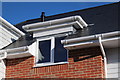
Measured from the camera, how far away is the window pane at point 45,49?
11.8m

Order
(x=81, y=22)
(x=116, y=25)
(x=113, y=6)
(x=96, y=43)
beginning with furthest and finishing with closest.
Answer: (x=113, y=6) → (x=81, y=22) → (x=116, y=25) → (x=96, y=43)

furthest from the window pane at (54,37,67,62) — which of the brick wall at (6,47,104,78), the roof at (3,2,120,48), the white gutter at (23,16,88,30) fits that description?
the white gutter at (23,16,88,30)

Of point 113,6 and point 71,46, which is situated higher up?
point 113,6

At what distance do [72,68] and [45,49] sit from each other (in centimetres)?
157

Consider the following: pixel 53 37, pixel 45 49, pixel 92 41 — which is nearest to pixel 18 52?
pixel 45 49

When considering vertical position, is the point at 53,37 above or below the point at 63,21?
Answer: below

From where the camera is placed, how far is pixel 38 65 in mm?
11672

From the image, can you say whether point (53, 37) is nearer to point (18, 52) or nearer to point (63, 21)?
point (63, 21)

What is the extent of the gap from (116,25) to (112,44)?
41.7 inches

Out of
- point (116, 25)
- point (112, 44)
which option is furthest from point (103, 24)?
point (112, 44)

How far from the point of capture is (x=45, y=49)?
1198cm

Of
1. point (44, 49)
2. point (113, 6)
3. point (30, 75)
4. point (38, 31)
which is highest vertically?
point (113, 6)

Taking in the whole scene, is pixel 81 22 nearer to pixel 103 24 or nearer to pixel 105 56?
pixel 103 24

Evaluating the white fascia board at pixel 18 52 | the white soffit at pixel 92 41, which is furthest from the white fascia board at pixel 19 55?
the white soffit at pixel 92 41
